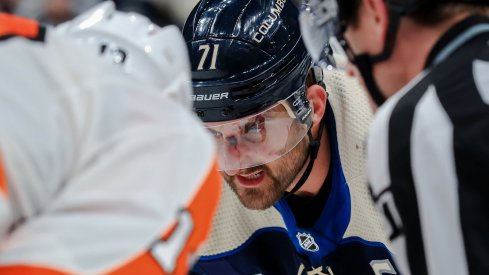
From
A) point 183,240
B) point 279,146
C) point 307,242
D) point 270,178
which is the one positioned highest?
point 183,240

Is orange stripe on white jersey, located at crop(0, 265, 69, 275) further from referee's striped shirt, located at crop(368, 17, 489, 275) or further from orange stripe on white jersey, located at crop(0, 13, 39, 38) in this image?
referee's striped shirt, located at crop(368, 17, 489, 275)

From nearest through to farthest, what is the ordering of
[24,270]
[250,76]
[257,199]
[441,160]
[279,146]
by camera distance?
[24,270], [441,160], [250,76], [279,146], [257,199]

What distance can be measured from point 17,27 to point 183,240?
346 mm

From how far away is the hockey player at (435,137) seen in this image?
1217mm

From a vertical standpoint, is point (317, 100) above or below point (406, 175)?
below

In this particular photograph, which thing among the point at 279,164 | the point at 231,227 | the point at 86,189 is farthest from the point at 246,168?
the point at 86,189

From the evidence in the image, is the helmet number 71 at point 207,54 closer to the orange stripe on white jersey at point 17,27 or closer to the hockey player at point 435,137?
Result: the hockey player at point 435,137

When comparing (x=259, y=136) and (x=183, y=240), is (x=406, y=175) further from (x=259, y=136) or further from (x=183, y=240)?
(x=259, y=136)

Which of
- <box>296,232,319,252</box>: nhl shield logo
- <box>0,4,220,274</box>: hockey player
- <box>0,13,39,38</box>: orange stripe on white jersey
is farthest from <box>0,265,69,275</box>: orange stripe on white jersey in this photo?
<box>296,232,319,252</box>: nhl shield logo

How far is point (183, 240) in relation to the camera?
111 centimetres

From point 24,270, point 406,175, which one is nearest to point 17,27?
point 24,270

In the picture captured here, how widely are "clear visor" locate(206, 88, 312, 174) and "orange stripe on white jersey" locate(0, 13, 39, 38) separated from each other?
984mm

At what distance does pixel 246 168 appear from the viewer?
6.98 feet

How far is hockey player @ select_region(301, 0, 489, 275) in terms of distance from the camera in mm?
1217
